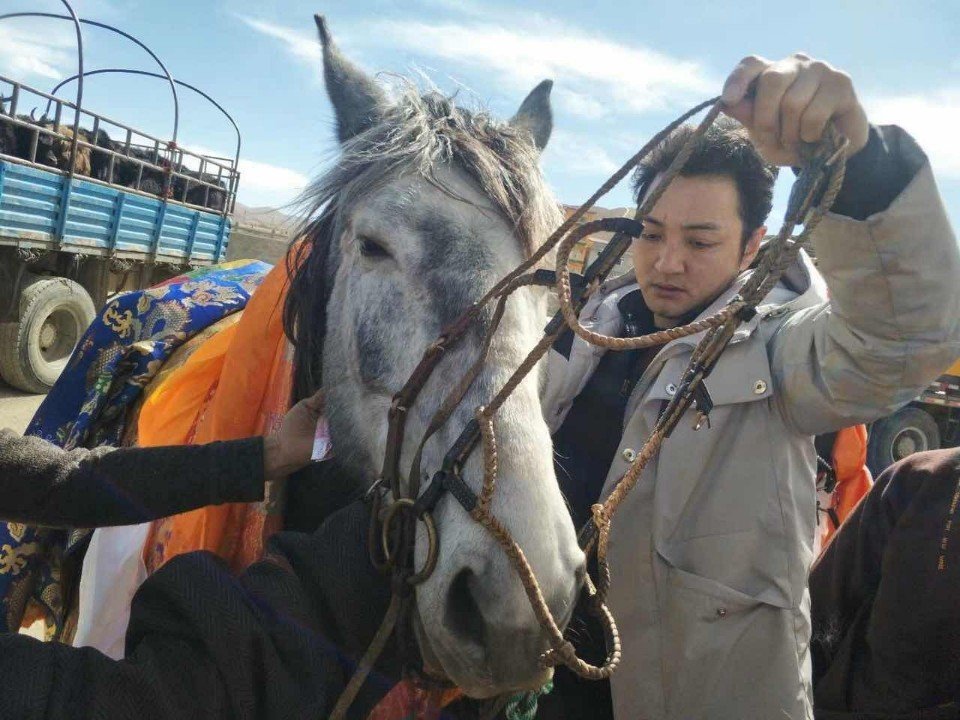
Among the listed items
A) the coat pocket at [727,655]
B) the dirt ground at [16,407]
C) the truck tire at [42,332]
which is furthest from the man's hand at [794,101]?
the truck tire at [42,332]

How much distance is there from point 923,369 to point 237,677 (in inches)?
53.2

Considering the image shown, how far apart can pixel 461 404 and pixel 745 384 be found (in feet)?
2.43

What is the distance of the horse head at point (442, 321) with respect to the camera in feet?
3.73

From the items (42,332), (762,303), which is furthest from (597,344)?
(42,332)

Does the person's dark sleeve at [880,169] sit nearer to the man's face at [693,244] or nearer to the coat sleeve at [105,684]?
the man's face at [693,244]

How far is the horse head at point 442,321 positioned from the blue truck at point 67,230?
259 inches

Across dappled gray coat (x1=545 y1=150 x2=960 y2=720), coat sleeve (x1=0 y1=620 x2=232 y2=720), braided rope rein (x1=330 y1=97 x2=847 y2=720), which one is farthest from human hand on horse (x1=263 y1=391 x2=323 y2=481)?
dappled gray coat (x1=545 y1=150 x2=960 y2=720)

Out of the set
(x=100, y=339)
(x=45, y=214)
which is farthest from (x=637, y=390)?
(x=45, y=214)

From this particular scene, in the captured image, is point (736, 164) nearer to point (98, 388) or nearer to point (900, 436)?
point (98, 388)

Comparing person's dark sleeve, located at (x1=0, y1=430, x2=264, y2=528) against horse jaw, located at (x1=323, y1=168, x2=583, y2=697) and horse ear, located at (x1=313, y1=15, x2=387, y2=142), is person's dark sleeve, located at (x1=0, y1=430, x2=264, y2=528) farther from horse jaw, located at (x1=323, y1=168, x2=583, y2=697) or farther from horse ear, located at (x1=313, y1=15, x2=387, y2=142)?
horse ear, located at (x1=313, y1=15, x2=387, y2=142)

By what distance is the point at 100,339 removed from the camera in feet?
8.62

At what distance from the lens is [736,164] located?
6.33 ft

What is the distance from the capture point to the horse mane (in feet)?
5.41

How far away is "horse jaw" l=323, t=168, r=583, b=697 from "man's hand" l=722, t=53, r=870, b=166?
577 millimetres
